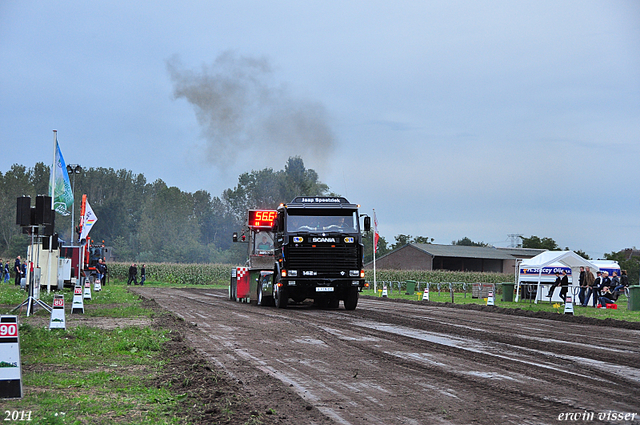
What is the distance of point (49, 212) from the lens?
1711cm

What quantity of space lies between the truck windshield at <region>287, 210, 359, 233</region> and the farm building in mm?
51023

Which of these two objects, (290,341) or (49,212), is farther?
(49,212)

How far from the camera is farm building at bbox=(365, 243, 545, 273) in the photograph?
241 feet

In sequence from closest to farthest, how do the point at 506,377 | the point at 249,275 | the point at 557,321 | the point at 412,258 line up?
the point at 506,377
the point at 557,321
the point at 249,275
the point at 412,258

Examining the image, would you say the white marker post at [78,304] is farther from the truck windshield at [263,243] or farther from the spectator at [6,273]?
the spectator at [6,273]

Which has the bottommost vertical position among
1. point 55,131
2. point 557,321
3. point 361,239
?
point 557,321

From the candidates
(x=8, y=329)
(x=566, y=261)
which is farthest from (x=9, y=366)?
(x=566, y=261)

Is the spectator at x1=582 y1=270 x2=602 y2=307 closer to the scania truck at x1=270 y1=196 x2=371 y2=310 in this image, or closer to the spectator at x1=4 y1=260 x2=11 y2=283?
the scania truck at x1=270 y1=196 x2=371 y2=310

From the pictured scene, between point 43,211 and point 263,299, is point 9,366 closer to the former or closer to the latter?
point 43,211

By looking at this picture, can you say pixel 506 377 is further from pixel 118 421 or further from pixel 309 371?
pixel 118 421

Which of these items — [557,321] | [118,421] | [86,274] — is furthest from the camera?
[86,274]

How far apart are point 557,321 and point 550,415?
14649 millimetres

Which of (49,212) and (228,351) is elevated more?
(49,212)

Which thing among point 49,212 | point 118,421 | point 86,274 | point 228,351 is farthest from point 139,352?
point 86,274
